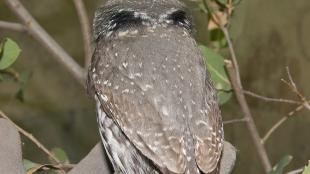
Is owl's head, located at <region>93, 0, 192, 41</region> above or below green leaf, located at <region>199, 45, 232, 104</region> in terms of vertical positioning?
above

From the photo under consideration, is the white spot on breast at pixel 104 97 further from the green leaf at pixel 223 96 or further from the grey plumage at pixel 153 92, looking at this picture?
the green leaf at pixel 223 96

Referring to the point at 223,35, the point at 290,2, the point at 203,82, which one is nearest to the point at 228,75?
the point at 223,35

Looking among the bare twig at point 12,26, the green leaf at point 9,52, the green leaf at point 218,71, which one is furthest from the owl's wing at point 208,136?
the bare twig at point 12,26

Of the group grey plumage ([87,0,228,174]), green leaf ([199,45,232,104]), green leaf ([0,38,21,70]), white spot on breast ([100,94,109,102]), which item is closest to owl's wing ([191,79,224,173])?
grey plumage ([87,0,228,174])

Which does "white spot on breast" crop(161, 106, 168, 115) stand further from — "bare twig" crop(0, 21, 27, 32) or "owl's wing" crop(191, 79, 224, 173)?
"bare twig" crop(0, 21, 27, 32)

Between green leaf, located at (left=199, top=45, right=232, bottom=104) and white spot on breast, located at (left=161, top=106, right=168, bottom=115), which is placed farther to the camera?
green leaf, located at (left=199, top=45, right=232, bottom=104)

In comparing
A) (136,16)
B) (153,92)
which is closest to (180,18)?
(136,16)

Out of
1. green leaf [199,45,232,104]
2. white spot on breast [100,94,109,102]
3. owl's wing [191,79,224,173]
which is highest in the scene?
white spot on breast [100,94,109,102]
